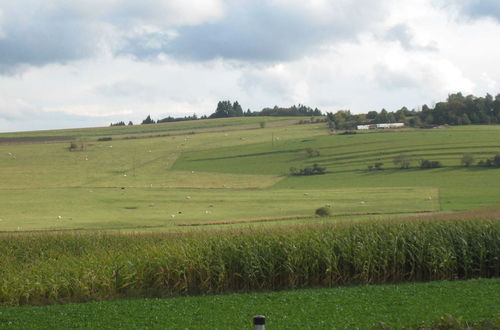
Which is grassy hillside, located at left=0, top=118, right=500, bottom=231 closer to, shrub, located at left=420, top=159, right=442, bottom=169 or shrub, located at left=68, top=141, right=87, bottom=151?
shrub, located at left=68, top=141, right=87, bottom=151

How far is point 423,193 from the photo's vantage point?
215 ft

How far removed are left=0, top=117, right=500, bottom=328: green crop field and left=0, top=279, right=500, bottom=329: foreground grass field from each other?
111 millimetres

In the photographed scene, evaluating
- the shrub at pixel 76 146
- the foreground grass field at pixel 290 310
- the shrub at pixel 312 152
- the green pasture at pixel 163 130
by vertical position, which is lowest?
the shrub at pixel 312 152

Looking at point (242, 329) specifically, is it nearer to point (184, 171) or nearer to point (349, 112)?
point (184, 171)

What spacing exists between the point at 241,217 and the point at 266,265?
3221 cm

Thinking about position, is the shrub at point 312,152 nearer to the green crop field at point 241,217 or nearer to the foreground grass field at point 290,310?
the green crop field at point 241,217

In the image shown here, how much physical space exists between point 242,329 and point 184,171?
248ft

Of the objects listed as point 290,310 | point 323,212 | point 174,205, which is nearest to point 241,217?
point 323,212

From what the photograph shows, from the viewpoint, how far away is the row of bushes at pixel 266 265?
67.0 ft

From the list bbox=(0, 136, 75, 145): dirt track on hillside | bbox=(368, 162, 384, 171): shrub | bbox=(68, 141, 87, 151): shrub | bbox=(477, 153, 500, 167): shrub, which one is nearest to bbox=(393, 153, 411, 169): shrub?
bbox=(368, 162, 384, 171): shrub

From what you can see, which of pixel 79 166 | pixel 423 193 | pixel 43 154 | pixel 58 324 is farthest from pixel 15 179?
pixel 58 324

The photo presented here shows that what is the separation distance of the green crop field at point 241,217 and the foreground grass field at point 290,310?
111mm

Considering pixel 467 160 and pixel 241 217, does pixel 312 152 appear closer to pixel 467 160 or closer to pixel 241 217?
pixel 467 160

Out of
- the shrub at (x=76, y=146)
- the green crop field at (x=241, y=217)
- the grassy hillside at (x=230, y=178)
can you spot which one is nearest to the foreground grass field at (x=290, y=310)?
the green crop field at (x=241, y=217)
